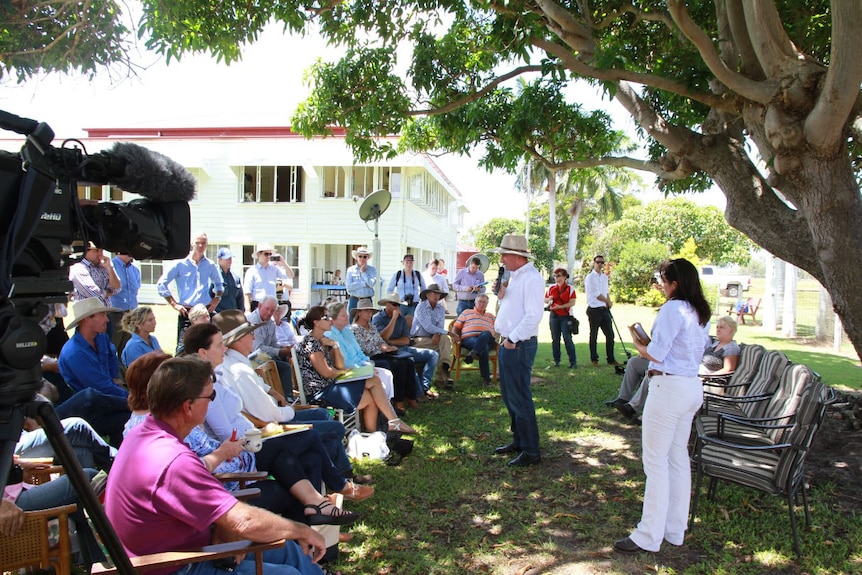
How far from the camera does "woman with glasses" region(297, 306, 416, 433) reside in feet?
18.4

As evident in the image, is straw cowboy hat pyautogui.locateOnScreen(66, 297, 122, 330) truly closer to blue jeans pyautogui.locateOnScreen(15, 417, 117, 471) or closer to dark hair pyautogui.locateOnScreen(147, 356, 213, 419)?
blue jeans pyautogui.locateOnScreen(15, 417, 117, 471)

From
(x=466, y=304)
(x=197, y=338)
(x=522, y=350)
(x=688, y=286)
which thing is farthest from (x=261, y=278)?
(x=688, y=286)

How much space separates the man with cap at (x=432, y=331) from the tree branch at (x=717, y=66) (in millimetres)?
4899

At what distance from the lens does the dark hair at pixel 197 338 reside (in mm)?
3725

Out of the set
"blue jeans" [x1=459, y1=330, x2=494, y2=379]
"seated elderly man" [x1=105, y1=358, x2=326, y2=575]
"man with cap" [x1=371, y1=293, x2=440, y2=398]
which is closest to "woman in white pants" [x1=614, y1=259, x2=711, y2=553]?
"seated elderly man" [x1=105, y1=358, x2=326, y2=575]

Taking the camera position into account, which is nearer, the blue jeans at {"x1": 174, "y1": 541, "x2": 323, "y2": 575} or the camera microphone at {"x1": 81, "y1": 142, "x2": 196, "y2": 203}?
the camera microphone at {"x1": 81, "y1": 142, "x2": 196, "y2": 203}

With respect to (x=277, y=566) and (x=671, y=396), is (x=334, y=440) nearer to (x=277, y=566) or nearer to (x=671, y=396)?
(x=277, y=566)

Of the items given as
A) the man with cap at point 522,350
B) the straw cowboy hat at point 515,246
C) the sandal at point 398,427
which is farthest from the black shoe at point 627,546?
the straw cowboy hat at point 515,246

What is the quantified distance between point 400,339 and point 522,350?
311cm

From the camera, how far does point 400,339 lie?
8047 mm

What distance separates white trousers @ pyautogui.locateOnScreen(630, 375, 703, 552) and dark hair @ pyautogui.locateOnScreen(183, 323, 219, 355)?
9.32 feet

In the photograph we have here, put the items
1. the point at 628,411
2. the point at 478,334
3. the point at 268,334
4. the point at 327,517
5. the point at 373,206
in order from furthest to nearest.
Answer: the point at 373,206 < the point at 478,334 < the point at 628,411 < the point at 268,334 < the point at 327,517

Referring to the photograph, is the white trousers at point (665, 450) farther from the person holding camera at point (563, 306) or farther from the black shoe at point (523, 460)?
the person holding camera at point (563, 306)

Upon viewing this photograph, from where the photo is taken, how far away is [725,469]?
13.4 feet
